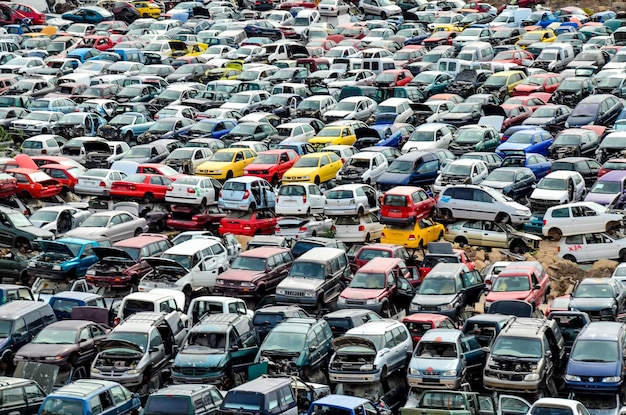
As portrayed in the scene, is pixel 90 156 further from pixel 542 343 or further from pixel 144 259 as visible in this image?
pixel 542 343

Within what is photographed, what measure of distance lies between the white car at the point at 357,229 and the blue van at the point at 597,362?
12195 millimetres

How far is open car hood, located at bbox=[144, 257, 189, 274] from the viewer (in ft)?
110

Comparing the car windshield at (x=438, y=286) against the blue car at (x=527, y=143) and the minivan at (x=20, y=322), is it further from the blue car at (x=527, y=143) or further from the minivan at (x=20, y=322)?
the blue car at (x=527, y=143)

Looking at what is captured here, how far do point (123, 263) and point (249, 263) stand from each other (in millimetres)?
3640

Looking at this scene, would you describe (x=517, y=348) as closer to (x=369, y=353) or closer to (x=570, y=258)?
(x=369, y=353)

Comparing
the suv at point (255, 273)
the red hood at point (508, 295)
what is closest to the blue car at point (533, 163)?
the suv at point (255, 273)

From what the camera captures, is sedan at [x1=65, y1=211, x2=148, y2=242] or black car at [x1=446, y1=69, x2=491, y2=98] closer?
sedan at [x1=65, y1=211, x2=148, y2=242]

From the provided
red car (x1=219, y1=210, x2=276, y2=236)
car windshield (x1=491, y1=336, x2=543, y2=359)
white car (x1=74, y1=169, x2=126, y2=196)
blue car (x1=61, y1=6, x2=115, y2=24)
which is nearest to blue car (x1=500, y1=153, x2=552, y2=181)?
red car (x1=219, y1=210, x2=276, y2=236)

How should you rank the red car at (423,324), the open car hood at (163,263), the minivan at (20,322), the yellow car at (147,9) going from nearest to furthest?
the red car at (423,324), the minivan at (20,322), the open car hood at (163,263), the yellow car at (147,9)

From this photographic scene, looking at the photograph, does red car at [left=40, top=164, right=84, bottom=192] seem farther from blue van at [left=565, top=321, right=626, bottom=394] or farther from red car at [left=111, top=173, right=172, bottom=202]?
blue van at [left=565, top=321, right=626, bottom=394]

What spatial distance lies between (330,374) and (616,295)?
818 centimetres

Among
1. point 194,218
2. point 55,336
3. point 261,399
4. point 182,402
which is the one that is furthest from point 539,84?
point 182,402

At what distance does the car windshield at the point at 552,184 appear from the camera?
3928 cm

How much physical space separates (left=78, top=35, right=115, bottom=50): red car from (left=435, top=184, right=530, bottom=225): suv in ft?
117
